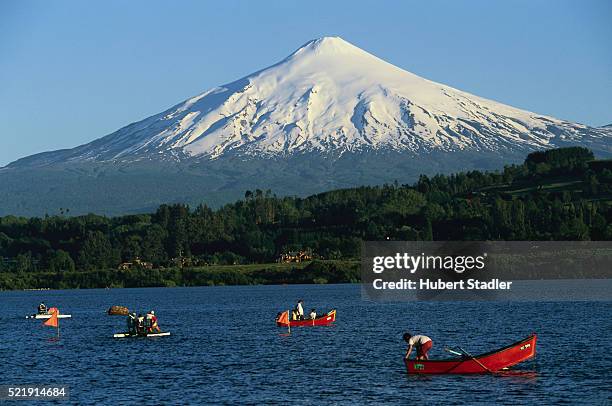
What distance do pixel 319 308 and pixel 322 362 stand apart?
5459 cm

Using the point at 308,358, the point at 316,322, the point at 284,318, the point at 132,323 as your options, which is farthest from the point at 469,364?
the point at 316,322

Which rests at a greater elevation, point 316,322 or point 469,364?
point 316,322

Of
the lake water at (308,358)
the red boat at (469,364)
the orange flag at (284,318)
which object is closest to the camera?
the lake water at (308,358)

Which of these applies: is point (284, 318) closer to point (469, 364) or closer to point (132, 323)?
point (132, 323)

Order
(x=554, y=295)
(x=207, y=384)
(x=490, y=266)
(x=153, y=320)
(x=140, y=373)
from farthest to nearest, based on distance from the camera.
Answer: (x=490, y=266) → (x=554, y=295) → (x=153, y=320) → (x=140, y=373) → (x=207, y=384)

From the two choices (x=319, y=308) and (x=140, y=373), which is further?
(x=319, y=308)

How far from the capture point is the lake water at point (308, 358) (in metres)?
54.6

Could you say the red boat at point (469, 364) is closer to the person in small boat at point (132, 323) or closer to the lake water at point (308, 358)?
the lake water at point (308, 358)

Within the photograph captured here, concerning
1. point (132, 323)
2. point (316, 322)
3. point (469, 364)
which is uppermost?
point (132, 323)

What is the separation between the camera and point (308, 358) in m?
69.9

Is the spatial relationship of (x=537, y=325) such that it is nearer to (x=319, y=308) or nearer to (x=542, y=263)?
(x=319, y=308)

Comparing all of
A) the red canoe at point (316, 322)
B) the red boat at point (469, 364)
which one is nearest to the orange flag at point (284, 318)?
the red canoe at point (316, 322)

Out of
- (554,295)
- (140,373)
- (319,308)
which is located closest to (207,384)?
(140,373)

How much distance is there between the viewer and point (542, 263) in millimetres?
199375
